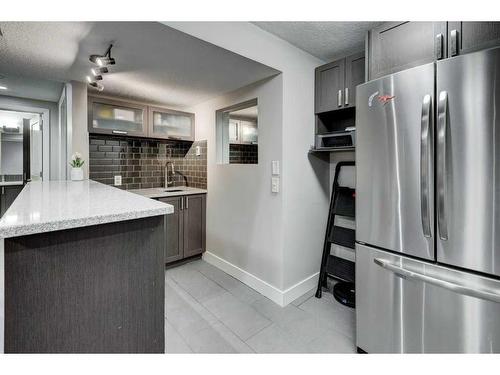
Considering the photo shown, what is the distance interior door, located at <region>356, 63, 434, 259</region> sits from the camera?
134 centimetres

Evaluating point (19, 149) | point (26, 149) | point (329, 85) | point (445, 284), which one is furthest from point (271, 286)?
point (19, 149)

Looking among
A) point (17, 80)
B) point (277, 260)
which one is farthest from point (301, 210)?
point (17, 80)

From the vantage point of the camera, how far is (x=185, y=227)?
3230mm

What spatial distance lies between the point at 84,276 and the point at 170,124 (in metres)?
2.80

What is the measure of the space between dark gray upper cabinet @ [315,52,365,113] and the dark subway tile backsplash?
1.65 meters

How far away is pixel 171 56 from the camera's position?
1.98 meters

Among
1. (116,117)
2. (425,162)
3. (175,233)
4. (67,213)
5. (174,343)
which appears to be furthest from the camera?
(175,233)

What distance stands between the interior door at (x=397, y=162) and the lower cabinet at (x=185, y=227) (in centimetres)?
215

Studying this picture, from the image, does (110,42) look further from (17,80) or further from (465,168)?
(465,168)

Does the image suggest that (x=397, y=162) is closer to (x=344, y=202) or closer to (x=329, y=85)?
Result: (x=344, y=202)

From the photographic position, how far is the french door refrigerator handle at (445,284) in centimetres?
117

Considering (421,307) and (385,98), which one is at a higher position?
(385,98)

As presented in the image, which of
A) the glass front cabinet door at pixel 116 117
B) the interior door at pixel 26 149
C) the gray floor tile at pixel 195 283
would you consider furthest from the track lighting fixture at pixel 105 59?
the interior door at pixel 26 149

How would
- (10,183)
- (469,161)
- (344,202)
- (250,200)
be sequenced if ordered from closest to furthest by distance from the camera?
(469,161)
(344,202)
(250,200)
(10,183)
